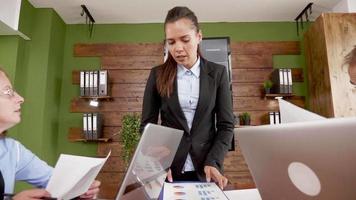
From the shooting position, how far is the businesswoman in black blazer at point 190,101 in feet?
3.71

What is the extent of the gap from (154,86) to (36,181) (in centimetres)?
61

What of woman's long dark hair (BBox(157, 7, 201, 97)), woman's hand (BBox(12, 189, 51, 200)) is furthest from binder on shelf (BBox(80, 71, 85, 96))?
woman's hand (BBox(12, 189, 51, 200))

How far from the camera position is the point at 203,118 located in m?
1.17

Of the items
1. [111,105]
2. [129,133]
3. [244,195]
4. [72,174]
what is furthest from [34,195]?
[111,105]

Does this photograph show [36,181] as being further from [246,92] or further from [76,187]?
[246,92]

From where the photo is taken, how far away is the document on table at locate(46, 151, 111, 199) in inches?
25.5

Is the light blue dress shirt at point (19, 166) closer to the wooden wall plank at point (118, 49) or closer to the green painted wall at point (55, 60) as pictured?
the green painted wall at point (55, 60)

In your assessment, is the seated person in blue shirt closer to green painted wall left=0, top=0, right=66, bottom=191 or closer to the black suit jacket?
the black suit jacket

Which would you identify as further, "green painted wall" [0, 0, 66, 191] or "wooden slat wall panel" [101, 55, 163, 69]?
"wooden slat wall panel" [101, 55, 163, 69]

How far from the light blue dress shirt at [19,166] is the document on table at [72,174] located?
490mm

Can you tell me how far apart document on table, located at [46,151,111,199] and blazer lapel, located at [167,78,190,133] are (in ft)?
1.66

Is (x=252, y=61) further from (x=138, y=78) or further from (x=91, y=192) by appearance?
(x=91, y=192)

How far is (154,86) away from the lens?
1.22 metres

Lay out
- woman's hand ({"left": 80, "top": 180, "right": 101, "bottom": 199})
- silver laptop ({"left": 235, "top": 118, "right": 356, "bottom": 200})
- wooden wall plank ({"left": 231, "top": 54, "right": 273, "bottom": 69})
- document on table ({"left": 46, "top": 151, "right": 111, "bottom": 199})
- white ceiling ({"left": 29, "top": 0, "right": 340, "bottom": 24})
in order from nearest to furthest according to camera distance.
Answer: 1. silver laptop ({"left": 235, "top": 118, "right": 356, "bottom": 200})
2. document on table ({"left": 46, "top": 151, "right": 111, "bottom": 199})
3. woman's hand ({"left": 80, "top": 180, "right": 101, "bottom": 199})
4. white ceiling ({"left": 29, "top": 0, "right": 340, "bottom": 24})
5. wooden wall plank ({"left": 231, "top": 54, "right": 273, "bottom": 69})
